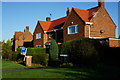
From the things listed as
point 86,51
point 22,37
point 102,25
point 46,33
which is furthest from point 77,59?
point 22,37

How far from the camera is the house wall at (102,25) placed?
2935 cm

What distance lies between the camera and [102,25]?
30672 millimetres

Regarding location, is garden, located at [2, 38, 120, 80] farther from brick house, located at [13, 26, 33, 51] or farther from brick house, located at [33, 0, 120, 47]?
brick house, located at [13, 26, 33, 51]

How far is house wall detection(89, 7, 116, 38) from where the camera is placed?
29348 millimetres

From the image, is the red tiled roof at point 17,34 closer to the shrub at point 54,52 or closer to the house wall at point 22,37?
the house wall at point 22,37

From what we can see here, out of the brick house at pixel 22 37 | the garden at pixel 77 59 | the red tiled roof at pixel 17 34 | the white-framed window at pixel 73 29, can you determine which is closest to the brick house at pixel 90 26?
the white-framed window at pixel 73 29

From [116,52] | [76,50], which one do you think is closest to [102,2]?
[116,52]

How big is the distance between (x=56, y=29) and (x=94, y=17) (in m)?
9.58

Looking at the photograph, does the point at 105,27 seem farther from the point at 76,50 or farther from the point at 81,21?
the point at 76,50

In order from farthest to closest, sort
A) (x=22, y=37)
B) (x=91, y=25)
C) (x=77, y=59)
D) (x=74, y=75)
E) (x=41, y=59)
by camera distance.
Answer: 1. (x=22, y=37)
2. (x=91, y=25)
3. (x=41, y=59)
4. (x=77, y=59)
5. (x=74, y=75)

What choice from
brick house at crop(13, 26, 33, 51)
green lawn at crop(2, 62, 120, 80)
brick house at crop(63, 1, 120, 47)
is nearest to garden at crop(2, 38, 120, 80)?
green lawn at crop(2, 62, 120, 80)

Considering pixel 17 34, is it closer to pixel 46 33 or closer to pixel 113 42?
pixel 46 33

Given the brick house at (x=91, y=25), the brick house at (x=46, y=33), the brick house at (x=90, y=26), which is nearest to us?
the brick house at (x=90, y=26)

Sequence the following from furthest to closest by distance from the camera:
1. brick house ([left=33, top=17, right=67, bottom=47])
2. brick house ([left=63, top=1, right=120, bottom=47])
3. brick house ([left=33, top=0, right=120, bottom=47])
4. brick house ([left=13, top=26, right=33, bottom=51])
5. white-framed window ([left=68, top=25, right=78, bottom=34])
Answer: brick house ([left=13, top=26, right=33, bottom=51])
brick house ([left=33, top=17, right=67, bottom=47])
white-framed window ([left=68, top=25, right=78, bottom=34])
brick house ([left=63, top=1, right=120, bottom=47])
brick house ([left=33, top=0, right=120, bottom=47])
